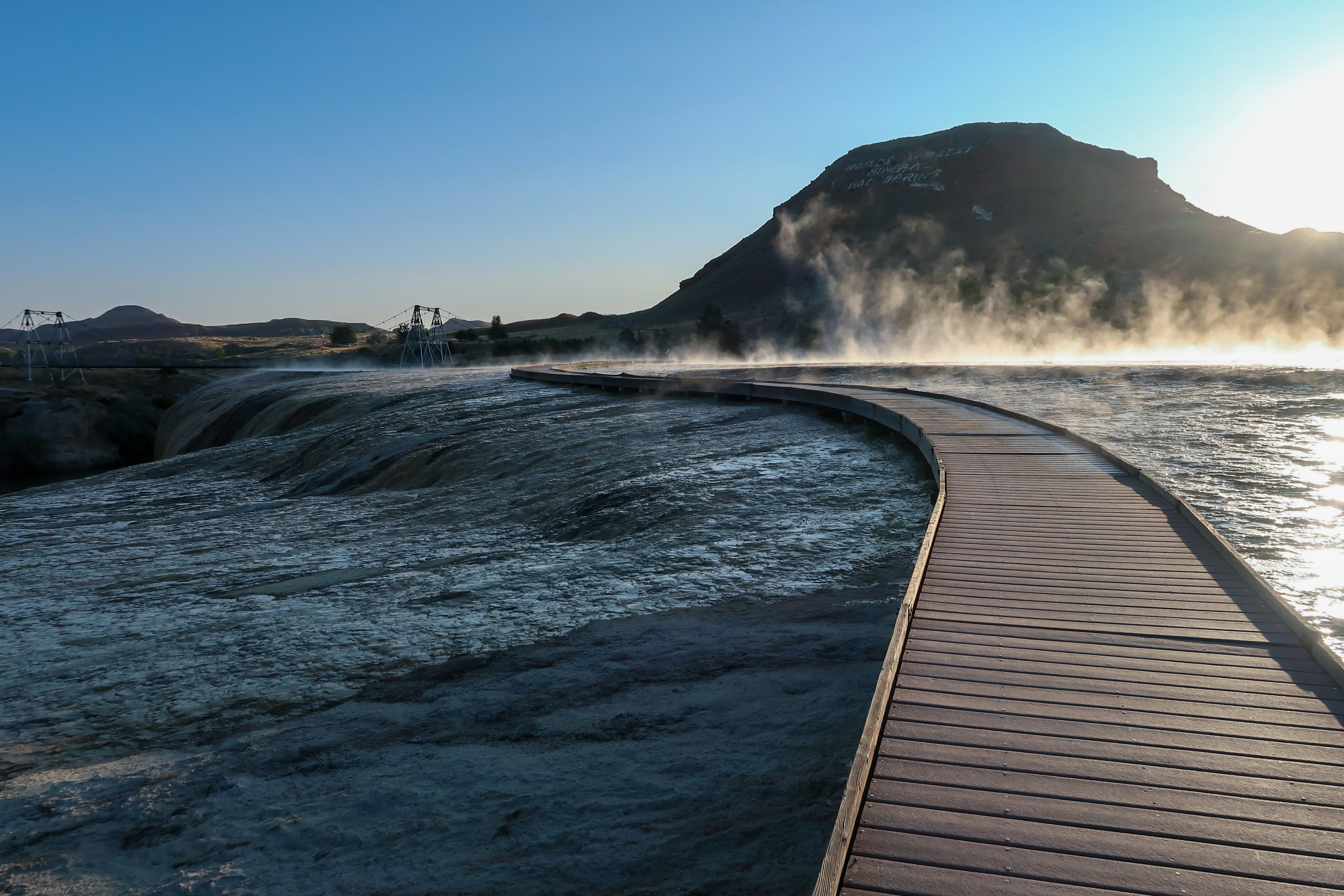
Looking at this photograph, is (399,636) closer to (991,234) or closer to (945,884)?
(945,884)

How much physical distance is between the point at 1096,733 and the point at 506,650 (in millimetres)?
4893

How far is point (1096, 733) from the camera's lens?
3922 millimetres

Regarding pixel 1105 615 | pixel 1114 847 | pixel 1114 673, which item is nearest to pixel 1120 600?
pixel 1105 615

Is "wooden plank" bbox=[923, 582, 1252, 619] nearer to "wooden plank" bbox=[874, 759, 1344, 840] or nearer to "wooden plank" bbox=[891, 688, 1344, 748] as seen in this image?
"wooden plank" bbox=[891, 688, 1344, 748]

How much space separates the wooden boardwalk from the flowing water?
112 centimetres

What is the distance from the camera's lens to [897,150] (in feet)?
429

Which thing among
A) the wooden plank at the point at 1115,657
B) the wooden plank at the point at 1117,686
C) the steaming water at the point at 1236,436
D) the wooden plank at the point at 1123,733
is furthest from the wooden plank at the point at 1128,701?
the steaming water at the point at 1236,436

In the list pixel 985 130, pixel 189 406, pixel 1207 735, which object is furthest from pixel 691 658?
pixel 985 130

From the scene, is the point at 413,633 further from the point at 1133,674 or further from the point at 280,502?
the point at 280,502

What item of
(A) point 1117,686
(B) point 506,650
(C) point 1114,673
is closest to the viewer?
(A) point 1117,686

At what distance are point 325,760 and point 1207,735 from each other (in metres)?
5.19

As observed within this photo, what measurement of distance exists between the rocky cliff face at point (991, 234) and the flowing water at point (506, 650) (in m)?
50.0

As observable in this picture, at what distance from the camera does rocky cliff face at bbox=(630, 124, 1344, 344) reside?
68.1 meters

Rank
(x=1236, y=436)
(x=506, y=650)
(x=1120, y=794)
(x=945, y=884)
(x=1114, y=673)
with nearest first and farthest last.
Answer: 1. (x=945, y=884)
2. (x=1120, y=794)
3. (x=1114, y=673)
4. (x=506, y=650)
5. (x=1236, y=436)
